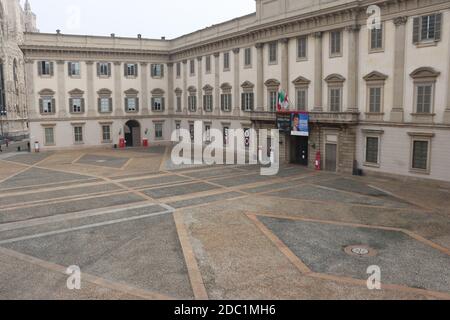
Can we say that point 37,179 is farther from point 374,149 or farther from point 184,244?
point 374,149

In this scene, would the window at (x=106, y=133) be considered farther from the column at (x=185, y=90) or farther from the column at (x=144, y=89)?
the column at (x=185, y=90)

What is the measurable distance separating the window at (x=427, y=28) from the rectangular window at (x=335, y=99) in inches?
298

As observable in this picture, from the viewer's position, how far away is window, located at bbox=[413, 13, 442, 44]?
2808 centimetres

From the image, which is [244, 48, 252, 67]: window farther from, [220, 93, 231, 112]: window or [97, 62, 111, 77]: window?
[97, 62, 111, 77]: window

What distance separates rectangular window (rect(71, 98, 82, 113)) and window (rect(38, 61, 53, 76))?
176 inches

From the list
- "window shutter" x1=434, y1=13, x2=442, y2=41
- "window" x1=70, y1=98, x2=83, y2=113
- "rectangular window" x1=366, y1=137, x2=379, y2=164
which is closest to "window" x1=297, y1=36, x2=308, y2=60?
"rectangular window" x1=366, y1=137, x2=379, y2=164

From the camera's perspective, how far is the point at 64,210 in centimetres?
2403

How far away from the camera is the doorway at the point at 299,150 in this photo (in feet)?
130

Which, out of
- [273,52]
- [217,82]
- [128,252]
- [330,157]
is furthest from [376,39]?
[128,252]

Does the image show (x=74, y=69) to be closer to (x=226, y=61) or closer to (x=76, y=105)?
(x=76, y=105)

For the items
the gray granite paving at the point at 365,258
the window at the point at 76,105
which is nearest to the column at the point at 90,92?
the window at the point at 76,105

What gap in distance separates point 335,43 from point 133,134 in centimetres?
3439

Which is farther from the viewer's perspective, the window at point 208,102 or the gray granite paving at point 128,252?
the window at point 208,102

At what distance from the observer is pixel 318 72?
36875 mm
